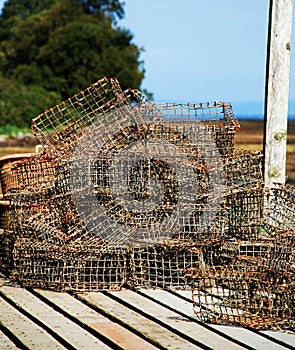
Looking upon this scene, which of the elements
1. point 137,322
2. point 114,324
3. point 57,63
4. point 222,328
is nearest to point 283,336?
point 222,328

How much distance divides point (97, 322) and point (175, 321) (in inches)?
16.8

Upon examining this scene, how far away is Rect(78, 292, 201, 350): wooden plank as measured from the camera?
3.73 m

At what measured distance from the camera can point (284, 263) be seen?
428 centimetres

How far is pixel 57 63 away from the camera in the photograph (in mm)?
29906

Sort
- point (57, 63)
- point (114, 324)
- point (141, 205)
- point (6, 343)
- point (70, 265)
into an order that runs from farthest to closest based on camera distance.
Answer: point (57, 63), point (141, 205), point (70, 265), point (114, 324), point (6, 343)

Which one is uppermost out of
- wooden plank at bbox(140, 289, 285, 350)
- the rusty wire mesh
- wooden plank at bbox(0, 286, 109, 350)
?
the rusty wire mesh

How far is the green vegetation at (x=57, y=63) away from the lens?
25.4m

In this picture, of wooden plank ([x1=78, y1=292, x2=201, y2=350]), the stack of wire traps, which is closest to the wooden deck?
wooden plank ([x1=78, y1=292, x2=201, y2=350])

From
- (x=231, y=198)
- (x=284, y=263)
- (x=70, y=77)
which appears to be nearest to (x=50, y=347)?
(x=284, y=263)

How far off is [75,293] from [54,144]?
1.10 m

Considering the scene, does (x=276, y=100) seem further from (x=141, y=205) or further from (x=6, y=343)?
(x=6, y=343)

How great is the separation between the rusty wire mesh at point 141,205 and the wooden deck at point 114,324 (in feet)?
0.54

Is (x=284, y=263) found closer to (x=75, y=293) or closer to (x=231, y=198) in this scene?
(x=231, y=198)

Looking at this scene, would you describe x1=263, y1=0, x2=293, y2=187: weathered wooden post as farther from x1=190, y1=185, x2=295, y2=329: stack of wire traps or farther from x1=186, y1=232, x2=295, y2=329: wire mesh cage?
x1=186, y1=232, x2=295, y2=329: wire mesh cage
